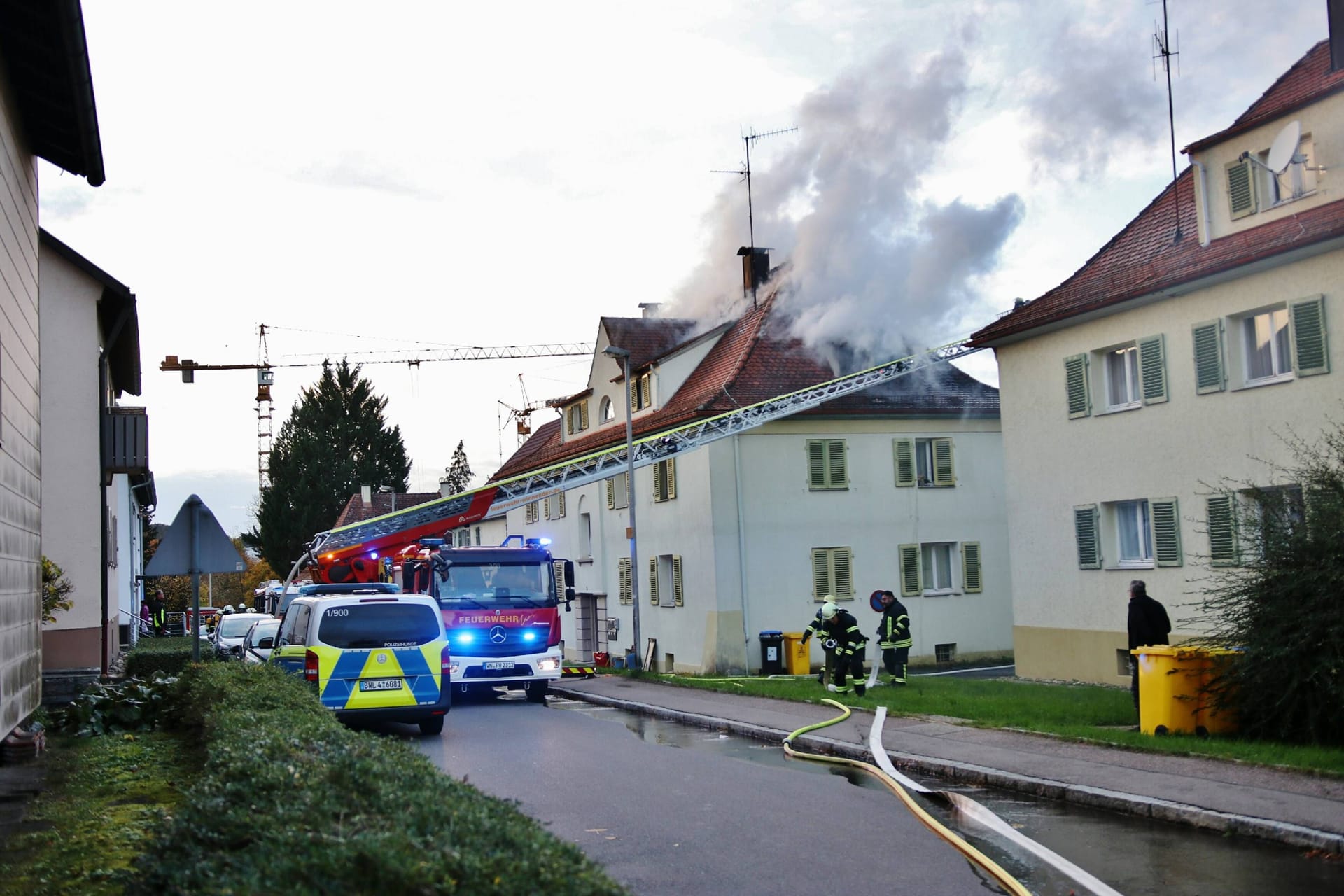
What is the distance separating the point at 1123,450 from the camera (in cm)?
2119

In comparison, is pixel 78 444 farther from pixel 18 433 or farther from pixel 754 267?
pixel 754 267

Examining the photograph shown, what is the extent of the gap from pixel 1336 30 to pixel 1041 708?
33.8 feet

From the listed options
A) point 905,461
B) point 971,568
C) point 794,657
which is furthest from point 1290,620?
point 971,568

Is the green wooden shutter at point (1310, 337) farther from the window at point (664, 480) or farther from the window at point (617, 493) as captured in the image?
the window at point (617, 493)

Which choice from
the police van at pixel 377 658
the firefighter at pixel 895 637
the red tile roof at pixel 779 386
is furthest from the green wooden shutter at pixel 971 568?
the police van at pixel 377 658

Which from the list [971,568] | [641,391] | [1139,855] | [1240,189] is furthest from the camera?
[641,391]

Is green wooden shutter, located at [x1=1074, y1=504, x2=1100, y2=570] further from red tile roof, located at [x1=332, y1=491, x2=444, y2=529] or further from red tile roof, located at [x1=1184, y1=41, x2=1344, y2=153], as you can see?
red tile roof, located at [x1=332, y1=491, x2=444, y2=529]

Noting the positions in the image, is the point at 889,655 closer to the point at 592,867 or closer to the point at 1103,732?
the point at 1103,732

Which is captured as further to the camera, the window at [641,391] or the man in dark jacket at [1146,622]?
the window at [641,391]

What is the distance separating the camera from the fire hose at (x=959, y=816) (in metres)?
7.36

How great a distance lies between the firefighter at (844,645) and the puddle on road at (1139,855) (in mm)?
7669

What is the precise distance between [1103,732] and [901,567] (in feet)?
60.1

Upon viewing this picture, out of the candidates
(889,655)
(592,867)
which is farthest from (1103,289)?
(592,867)

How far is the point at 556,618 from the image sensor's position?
23.3 metres
